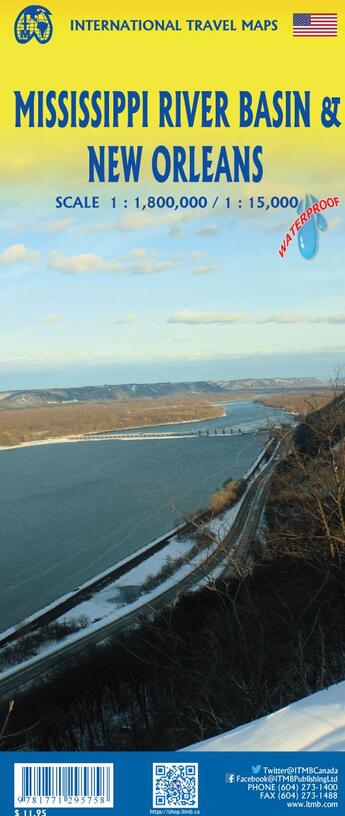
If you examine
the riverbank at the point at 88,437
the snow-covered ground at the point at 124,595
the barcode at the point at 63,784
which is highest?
the barcode at the point at 63,784

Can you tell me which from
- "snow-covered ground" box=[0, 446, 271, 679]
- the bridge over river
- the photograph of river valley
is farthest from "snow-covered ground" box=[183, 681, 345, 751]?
the bridge over river

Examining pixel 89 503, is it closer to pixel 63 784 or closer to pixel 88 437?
pixel 63 784

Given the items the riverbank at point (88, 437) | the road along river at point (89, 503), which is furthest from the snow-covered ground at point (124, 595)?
the riverbank at point (88, 437)

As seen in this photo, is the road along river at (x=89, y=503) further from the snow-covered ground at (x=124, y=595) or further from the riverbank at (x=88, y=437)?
the riverbank at (x=88, y=437)

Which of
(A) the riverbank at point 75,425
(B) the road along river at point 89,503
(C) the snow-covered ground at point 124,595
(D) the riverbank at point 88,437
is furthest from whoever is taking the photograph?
(A) the riverbank at point 75,425

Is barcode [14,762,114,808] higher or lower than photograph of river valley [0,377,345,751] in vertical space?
higher

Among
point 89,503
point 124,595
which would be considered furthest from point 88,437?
point 124,595

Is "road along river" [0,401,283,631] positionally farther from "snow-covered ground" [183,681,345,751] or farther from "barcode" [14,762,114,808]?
"barcode" [14,762,114,808]

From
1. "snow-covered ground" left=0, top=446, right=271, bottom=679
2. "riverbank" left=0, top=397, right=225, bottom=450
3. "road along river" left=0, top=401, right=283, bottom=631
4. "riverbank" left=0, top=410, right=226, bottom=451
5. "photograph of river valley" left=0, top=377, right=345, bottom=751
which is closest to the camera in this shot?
"photograph of river valley" left=0, top=377, right=345, bottom=751
